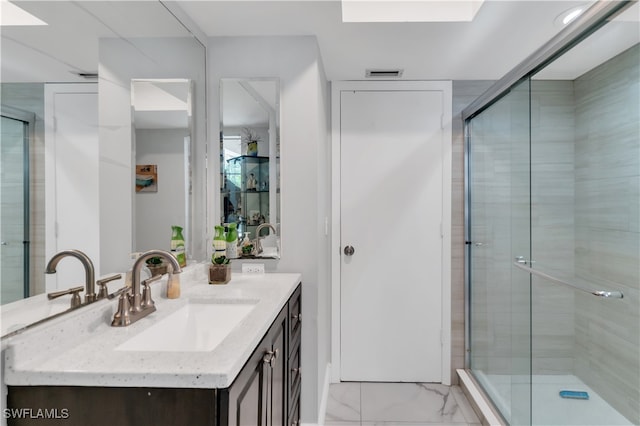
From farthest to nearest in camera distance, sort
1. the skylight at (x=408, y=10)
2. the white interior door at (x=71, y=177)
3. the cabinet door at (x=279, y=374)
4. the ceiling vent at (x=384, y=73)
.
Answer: the ceiling vent at (x=384, y=73), the skylight at (x=408, y=10), the cabinet door at (x=279, y=374), the white interior door at (x=71, y=177)

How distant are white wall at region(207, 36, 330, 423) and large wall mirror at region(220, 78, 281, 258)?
0.13 ft

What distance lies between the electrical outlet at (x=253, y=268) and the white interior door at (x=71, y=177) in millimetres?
913

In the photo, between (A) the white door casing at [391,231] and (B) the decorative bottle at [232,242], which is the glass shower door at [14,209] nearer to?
(B) the decorative bottle at [232,242]

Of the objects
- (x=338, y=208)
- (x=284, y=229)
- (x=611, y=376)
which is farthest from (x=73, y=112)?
(x=611, y=376)

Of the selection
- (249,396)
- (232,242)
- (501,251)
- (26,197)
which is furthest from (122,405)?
(501,251)

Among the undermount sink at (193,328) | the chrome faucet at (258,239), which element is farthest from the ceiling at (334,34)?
the chrome faucet at (258,239)

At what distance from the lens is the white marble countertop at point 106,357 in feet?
2.75

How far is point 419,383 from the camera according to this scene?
8.72 feet

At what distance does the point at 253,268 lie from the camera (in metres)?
2.02

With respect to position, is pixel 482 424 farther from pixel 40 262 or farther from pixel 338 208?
pixel 40 262

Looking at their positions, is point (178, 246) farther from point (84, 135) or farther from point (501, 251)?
point (501, 251)

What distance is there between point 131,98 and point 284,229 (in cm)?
98

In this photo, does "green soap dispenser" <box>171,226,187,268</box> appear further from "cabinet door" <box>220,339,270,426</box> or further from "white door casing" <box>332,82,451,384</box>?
"white door casing" <box>332,82,451,384</box>

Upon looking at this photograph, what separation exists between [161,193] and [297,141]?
771 mm
